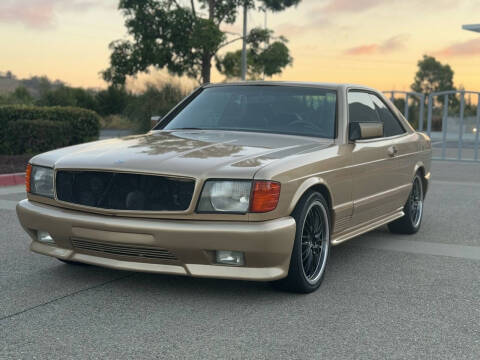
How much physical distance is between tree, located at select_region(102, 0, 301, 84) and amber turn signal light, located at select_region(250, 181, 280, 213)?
24.1m

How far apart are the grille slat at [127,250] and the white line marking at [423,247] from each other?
9.19ft

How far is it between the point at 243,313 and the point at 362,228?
1.91 m

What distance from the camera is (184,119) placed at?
235 inches

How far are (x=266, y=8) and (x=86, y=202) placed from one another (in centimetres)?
2714

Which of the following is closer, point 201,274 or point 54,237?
point 201,274

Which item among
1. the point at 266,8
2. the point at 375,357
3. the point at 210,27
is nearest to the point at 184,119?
the point at 375,357

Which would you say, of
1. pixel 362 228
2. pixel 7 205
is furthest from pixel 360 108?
pixel 7 205

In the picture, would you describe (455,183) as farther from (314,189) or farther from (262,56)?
(262,56)

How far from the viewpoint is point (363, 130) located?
5320 millimetres

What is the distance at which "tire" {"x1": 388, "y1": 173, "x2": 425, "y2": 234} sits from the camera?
704cm

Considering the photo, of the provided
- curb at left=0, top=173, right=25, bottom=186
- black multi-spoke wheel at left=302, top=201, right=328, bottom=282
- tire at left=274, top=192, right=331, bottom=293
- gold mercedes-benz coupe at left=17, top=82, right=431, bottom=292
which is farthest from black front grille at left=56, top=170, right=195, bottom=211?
curb at left=0, top=173, right=25, bottom=186

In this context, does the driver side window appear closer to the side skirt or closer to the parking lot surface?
the side skirt

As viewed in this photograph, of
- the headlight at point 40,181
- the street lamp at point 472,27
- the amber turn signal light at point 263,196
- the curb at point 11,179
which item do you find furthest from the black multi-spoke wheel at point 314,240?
the street lamp at point 472,27

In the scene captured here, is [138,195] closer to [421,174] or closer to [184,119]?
[184,119]
